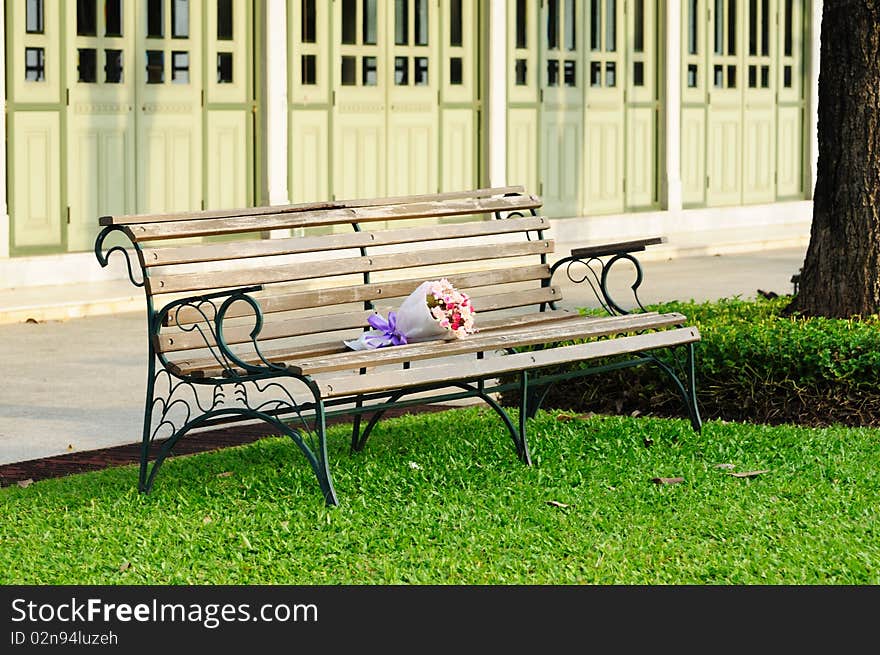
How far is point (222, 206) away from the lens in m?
15.8

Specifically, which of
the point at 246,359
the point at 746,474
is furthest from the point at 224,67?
the point at 746,474

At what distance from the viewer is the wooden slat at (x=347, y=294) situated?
7.05m

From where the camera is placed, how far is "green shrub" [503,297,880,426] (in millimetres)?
8133

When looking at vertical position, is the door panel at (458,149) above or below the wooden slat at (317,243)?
above

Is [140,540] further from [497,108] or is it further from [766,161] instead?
[766,161]

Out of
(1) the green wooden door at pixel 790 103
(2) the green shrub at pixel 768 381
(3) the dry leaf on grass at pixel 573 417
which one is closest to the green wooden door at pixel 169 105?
(2) the green shrub at pixel 768 381

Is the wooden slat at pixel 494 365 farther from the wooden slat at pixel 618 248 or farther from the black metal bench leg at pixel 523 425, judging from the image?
the wooden slat at pixel 618 248

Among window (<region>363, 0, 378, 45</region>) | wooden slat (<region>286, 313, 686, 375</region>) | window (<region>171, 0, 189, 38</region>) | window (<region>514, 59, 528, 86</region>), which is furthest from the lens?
window (<region>514, 59, 528, 86</region>)

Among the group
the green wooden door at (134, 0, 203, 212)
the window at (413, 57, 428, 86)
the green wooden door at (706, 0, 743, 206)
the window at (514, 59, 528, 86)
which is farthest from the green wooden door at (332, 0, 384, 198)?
the green wooden door at (706, 0, 743, 206)

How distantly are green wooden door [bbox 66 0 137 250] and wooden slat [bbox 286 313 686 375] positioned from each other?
758 centimetres

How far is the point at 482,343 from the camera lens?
6.95 metres

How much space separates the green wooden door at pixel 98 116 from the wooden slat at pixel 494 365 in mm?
7776

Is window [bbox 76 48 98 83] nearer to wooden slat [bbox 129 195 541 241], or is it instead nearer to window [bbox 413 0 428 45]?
window [bbox 413 0 428 45]

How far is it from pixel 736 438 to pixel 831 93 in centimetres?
243
